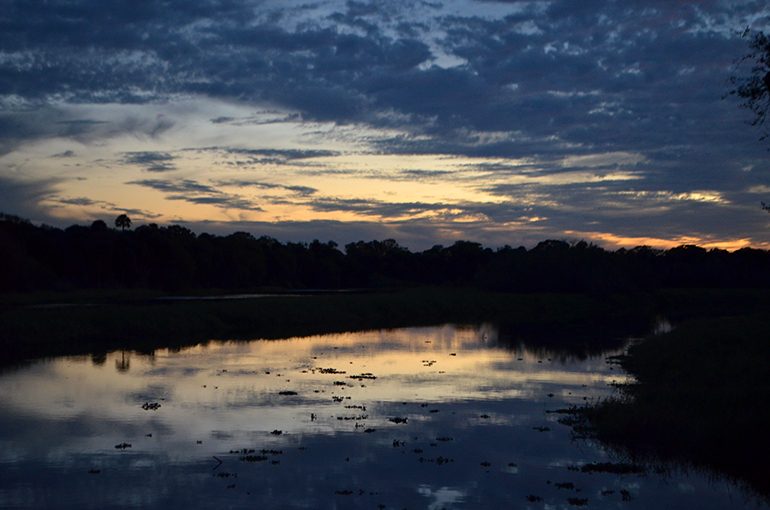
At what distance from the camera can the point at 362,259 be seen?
484ft

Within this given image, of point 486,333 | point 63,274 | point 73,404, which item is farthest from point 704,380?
point 63,274

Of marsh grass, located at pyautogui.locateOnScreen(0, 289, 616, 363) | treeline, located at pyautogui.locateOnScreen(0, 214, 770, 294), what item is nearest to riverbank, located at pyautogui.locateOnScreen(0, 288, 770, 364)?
marsh grass, located at pyautogui.locateOnScreen(0, 289, 616, 363)

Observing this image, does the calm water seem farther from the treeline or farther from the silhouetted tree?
the silhouetted tree

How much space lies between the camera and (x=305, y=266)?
139m

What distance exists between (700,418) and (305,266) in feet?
420

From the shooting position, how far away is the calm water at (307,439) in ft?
34.2

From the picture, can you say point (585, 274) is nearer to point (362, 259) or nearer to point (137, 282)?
point (137, 282)

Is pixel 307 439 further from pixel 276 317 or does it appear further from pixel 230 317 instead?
pixel 276 317

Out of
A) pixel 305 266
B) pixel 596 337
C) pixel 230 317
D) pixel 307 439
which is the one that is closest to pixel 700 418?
pixel 307 439

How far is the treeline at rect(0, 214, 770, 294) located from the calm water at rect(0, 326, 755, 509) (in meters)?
55.4

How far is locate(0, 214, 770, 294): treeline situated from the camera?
3113 inches

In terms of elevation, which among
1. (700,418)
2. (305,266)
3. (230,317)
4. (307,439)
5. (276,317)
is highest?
(305,266)

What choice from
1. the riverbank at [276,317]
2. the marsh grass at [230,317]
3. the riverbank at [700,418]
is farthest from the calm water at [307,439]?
the riverbank at [276,317]

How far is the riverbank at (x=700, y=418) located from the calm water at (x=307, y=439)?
2.64 ft
